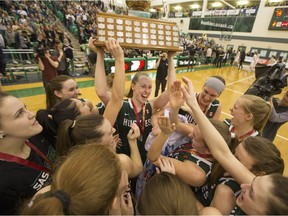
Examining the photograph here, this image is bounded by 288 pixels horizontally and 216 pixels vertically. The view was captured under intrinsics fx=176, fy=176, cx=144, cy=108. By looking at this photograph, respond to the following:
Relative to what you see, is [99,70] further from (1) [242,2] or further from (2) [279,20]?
(1) [242,2]

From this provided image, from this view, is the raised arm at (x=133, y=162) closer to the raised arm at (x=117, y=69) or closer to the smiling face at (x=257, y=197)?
the raised arm at (x=117, y=69)

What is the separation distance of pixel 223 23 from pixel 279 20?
206 inches

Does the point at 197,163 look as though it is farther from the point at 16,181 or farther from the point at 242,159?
the point at 16,181

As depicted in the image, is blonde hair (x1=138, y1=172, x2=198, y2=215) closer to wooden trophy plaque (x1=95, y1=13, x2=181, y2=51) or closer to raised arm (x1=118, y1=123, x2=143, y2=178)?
raised arm (x1=118, y1=123, x2=143, y2=178)

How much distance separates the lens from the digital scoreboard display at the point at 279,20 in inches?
569

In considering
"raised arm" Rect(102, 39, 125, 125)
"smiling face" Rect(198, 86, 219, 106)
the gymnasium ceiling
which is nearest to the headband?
"smiling face" Rect(198, 86, 219, 106)

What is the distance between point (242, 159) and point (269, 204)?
0.39 metres

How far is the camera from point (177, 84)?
51.5 inches

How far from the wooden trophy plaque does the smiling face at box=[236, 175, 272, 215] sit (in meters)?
1.33

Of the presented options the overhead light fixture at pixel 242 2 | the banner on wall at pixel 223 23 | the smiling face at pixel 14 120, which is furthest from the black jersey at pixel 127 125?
the overhead light fixture at pixel 242 2

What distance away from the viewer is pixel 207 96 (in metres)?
2.22

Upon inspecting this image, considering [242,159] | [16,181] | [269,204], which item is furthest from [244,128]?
[16,181]

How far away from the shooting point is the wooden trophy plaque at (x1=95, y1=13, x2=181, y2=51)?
1.58m

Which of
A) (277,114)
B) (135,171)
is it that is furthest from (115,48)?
(277,114)
